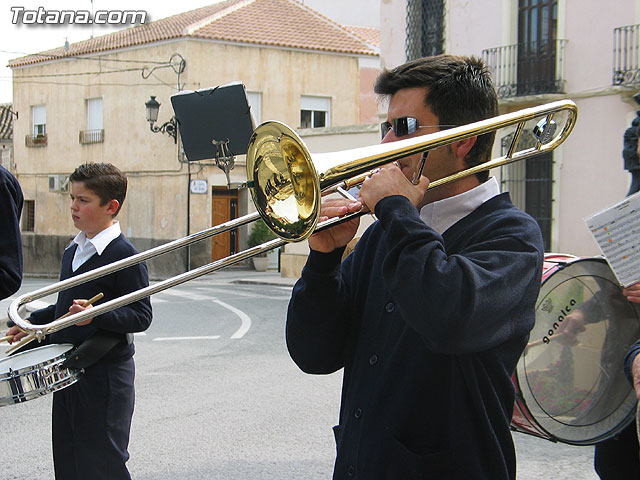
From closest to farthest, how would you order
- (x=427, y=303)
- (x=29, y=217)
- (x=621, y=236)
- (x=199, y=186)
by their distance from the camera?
(x=427, y=303)
(x=621, y=236)
(x=199, y=186)
(x=29, y=217)

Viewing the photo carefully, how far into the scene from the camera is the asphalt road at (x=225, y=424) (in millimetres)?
4738

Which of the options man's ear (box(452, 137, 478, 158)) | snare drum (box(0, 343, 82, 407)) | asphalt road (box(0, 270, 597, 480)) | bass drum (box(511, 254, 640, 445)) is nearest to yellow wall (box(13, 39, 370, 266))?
asphalt road (box(0, 270, 597, 480))

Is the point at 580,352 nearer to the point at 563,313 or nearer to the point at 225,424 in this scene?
the point at 563,313

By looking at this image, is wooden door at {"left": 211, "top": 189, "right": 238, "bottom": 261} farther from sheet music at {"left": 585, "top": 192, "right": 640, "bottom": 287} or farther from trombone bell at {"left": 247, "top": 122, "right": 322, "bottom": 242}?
trombone bell at {"left": 247, "top": 122, "right": 322, "bottom": 242}

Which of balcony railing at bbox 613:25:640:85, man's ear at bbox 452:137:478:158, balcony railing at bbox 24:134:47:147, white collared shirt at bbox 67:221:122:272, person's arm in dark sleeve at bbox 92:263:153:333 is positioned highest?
balcony railing at bbox 613:25:640:85

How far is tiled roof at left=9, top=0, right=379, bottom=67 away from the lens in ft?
78.7

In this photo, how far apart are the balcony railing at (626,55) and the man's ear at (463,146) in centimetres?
1222

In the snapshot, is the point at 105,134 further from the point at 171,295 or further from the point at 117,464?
the point at 117,464

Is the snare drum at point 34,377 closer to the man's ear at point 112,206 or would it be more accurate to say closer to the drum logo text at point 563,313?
the man's ear at point 112,206

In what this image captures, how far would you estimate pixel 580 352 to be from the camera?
8.78 feet

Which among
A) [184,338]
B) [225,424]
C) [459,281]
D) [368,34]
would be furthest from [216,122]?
[368,34]

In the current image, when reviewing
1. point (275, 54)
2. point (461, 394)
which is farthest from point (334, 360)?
point (275, 54)

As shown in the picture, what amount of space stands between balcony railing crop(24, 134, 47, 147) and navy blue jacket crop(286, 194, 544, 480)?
28.0 m

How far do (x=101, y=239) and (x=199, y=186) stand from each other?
20228 millimetres
